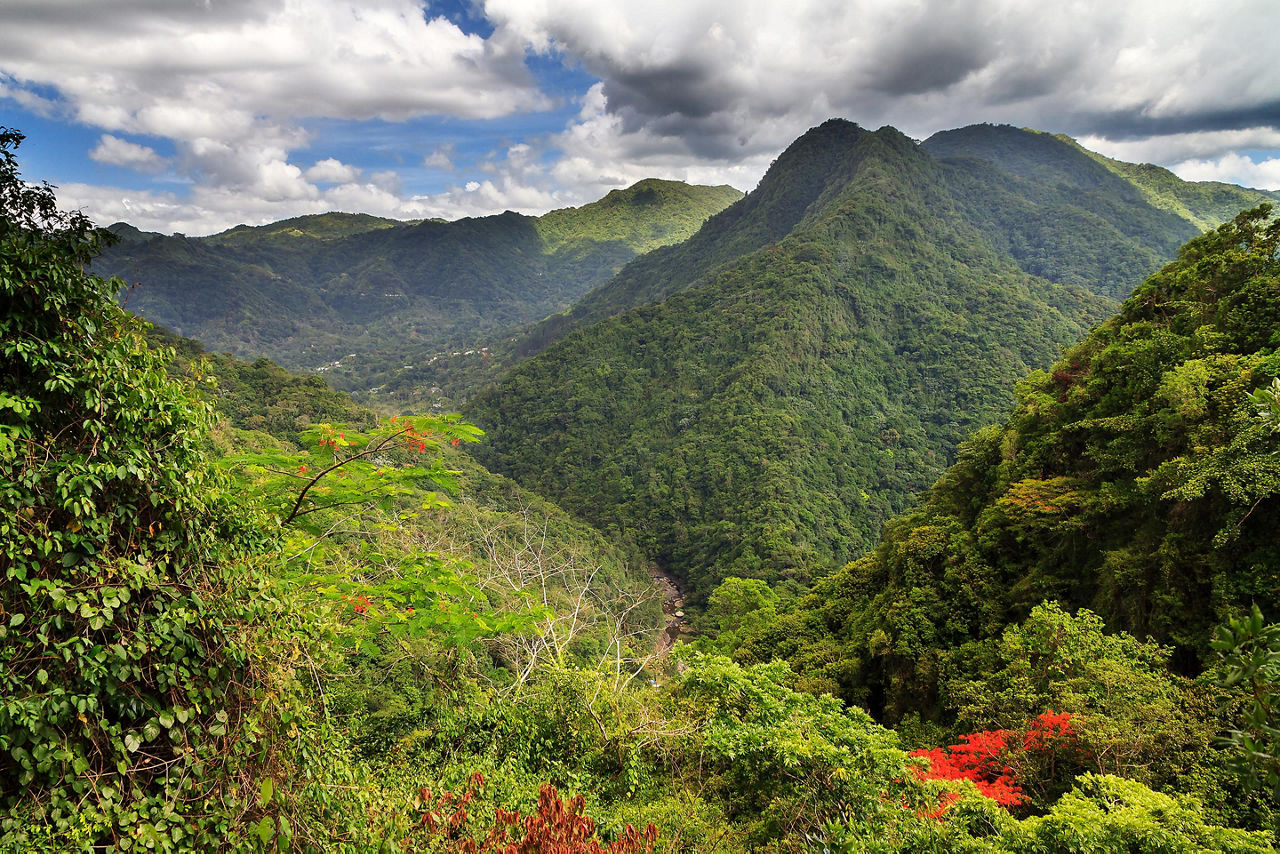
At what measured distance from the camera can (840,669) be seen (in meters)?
21.5

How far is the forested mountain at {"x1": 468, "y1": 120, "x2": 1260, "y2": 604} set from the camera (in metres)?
73.1

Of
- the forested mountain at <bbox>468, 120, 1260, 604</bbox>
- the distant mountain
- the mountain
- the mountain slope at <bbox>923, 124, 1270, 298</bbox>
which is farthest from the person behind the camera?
the distant mountain

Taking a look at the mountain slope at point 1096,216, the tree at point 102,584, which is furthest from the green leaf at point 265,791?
the mountain slope at point 1096,216

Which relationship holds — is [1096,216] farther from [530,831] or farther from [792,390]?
[530,831]

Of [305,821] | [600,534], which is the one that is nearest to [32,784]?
[305,821]

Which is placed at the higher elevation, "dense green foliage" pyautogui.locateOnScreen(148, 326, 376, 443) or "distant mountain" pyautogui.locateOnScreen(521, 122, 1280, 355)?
"distant mountain" pyautogui.locateOnScreen(521, 122, 1280, 355)

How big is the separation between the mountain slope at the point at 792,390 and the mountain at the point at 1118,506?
3129 cm

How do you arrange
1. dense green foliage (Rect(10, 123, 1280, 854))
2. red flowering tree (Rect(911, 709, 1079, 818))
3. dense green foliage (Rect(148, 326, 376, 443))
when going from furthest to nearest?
dense green foliage (Rect(148, 326, 376, 443)) → red flowering tree (Rect(911, 709, 1079, 818)) → dense green foliage (Rect(10, 123, 1280, 854))

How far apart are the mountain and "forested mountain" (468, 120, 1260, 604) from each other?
113ft

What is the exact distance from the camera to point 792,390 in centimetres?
8838

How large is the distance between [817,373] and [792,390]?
22.6 feet

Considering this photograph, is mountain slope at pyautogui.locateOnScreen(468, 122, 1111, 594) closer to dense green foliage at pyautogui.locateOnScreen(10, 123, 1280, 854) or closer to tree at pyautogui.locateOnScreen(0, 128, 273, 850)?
dense green foliage at pyautogui.locateOnScreen(10, 123, 1280, 854)

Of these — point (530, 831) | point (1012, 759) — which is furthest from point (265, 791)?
point (1012, 759)

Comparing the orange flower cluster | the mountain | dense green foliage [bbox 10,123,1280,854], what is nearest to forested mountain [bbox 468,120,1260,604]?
the mountain
